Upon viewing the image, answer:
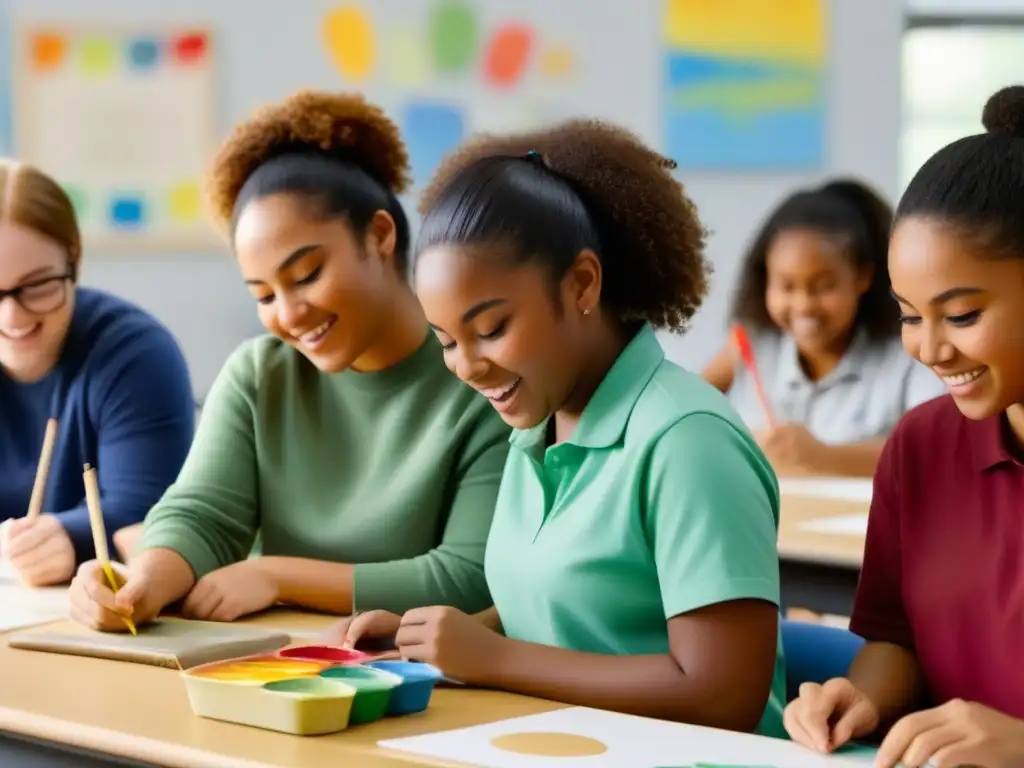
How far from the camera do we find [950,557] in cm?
140

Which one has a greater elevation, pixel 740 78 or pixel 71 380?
pixel 740 78

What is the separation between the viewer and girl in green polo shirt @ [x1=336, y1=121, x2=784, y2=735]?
1.34 metres

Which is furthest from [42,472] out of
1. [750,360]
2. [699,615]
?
[750,360]

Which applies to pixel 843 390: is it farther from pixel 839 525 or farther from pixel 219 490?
pixel 219 490

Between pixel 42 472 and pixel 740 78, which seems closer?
pixel 42 472

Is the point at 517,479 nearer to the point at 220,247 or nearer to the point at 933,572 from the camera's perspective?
the point at 933,572

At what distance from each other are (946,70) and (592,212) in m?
3.76

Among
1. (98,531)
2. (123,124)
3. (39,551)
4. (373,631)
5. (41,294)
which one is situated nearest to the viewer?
(373,631)

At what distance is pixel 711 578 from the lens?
52.4 inches

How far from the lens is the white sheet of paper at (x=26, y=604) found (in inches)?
69.0

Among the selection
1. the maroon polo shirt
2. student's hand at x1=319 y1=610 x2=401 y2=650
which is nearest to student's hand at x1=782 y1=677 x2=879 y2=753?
the maroon polo shirt

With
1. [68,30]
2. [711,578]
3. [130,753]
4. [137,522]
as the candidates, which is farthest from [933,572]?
[68,30]

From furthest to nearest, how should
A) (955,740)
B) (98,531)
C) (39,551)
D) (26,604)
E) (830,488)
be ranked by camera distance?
1. (830,488)
2. (39,551)
3. (26,604)
4. (98,531)
5. (955,740)

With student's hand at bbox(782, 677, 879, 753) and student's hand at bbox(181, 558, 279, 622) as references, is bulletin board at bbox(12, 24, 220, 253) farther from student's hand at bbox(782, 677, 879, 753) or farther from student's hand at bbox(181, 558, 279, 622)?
student's hand at bbox(782, 677, 879, 753)
